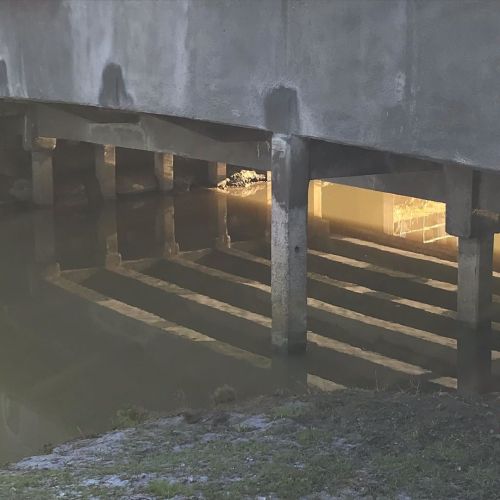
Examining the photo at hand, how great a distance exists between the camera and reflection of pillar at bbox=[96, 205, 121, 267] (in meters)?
14.8

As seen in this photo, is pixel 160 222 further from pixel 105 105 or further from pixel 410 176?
pixel 410 176

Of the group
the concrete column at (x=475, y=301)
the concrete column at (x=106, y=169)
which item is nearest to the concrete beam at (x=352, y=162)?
the concrete column at (x=475, y=301)

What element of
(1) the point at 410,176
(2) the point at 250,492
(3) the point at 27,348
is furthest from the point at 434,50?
(3) the point at 27,348

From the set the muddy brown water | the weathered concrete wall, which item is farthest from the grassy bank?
the weathered concrete wall

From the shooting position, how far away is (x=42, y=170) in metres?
16.9

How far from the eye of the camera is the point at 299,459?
5781 mm

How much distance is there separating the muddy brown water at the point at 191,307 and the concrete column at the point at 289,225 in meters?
0.70

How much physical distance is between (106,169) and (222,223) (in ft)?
8.56

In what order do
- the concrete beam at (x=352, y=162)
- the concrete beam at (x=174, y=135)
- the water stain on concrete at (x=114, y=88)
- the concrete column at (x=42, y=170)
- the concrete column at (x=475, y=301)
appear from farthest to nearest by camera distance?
the concrete column at (x=42, y=170)
the concrete beam at (x=174, y=135)
the water stain on concrete at (x=114, y=88)
the concrete column at (x=475, y=301)
the concrete beam at (x=352, y=162)

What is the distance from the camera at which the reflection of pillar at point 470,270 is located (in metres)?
10.3

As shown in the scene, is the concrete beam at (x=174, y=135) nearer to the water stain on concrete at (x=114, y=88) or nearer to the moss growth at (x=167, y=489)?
the water stain on concrete at (x=114, y=88)

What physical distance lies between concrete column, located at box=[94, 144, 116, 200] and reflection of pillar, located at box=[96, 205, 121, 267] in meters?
0.34

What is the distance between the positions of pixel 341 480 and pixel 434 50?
397cm

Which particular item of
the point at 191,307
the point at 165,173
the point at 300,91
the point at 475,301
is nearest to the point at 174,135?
the point at 191,307
